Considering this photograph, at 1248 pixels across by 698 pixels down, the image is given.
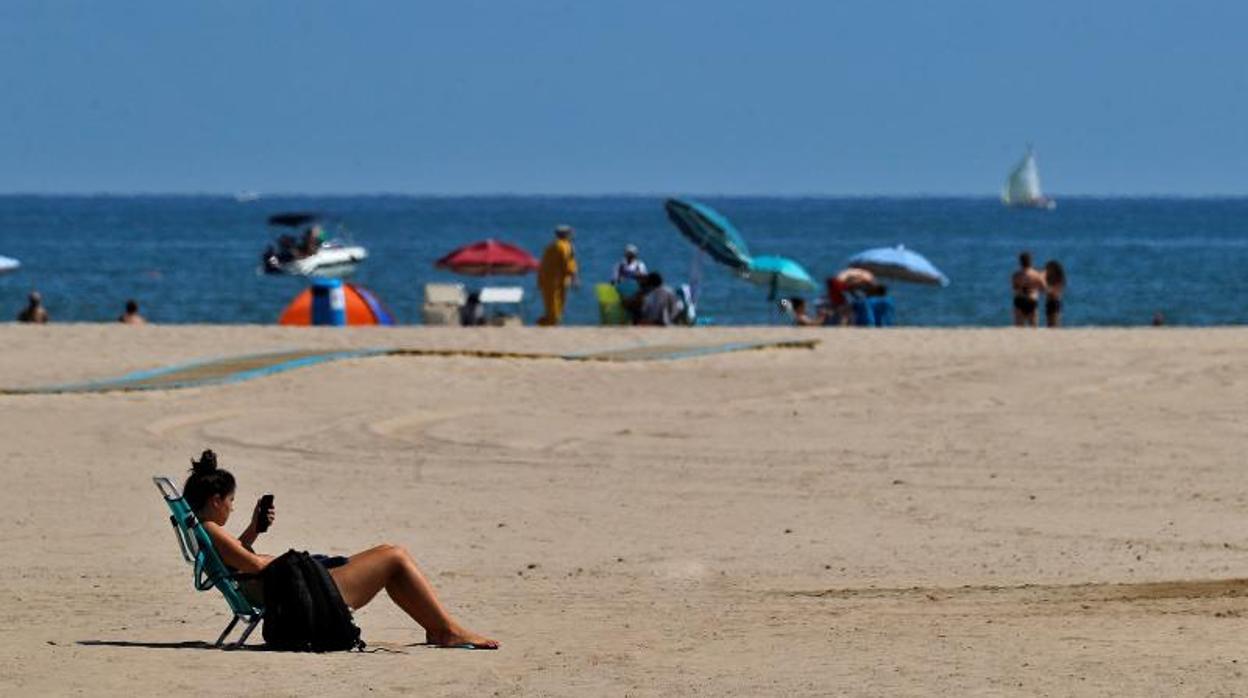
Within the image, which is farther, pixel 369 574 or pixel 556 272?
pixel 556 272

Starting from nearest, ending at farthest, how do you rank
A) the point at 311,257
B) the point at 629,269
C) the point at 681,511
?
the point at 681,511 < the point at 629,269 < the point at 311,257

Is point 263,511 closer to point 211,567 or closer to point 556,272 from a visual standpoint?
point 211,567

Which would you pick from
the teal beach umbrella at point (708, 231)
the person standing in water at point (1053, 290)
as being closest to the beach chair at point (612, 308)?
the teal beach umbrella at point (708, 231)

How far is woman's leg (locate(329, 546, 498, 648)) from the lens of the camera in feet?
27.2

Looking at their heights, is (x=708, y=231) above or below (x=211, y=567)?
above

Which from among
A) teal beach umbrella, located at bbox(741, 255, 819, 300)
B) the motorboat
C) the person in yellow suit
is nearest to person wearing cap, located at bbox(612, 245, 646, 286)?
the person in yellow suit

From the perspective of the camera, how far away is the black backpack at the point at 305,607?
8.10 m

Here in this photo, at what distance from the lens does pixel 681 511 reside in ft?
40.7

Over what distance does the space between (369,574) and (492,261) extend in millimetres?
24839

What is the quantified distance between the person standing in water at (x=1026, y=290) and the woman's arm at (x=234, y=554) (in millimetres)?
18254

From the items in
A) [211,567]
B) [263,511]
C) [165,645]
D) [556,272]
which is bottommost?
[165,645]

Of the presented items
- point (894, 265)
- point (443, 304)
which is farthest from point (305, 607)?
point (894, 265)

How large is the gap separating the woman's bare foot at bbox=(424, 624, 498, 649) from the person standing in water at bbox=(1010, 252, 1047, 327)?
1794 centimetres

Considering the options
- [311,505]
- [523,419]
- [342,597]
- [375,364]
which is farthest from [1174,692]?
[375,364]
